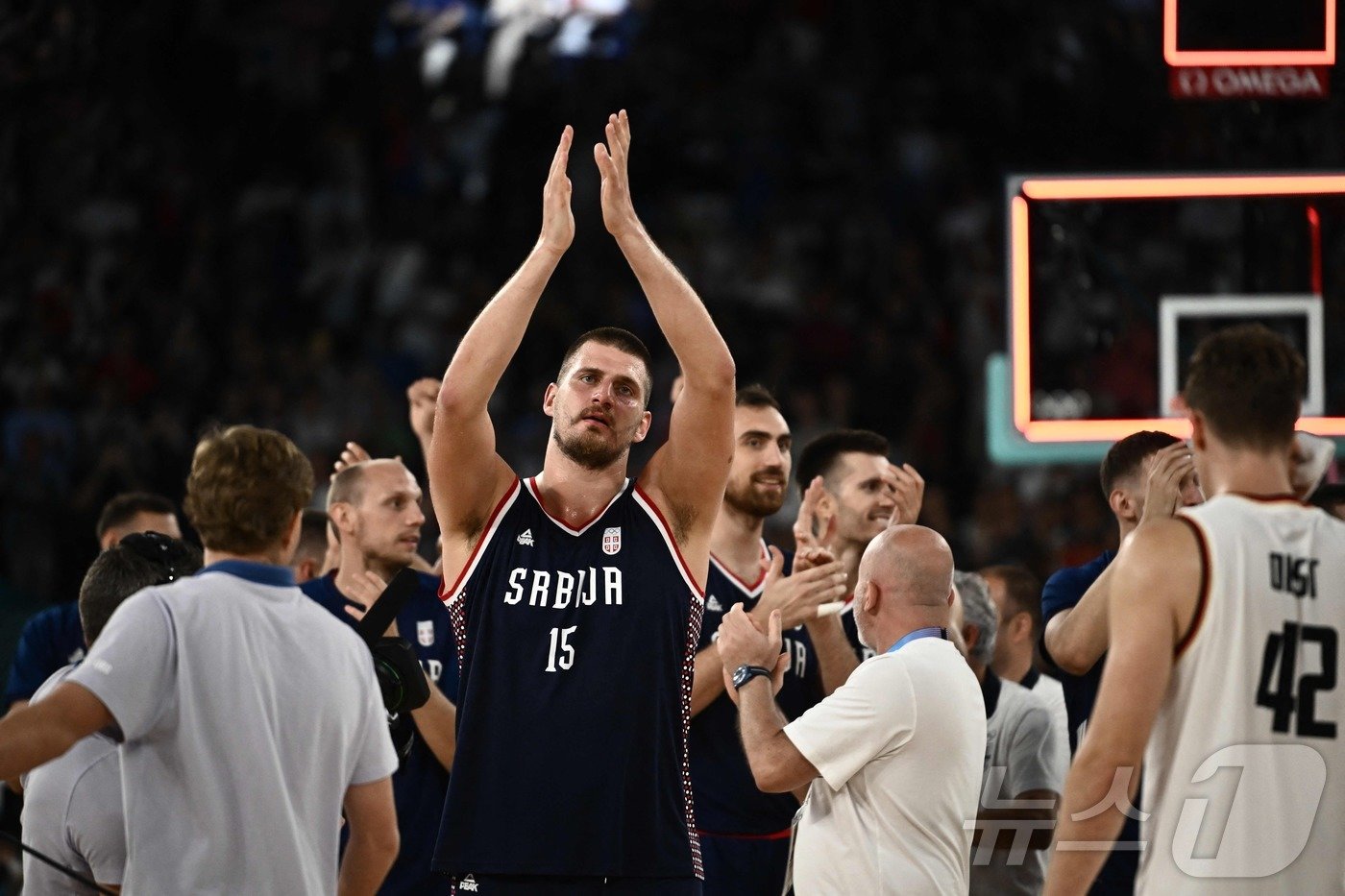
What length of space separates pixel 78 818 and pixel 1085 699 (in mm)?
3218

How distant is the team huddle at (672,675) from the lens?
3646mm

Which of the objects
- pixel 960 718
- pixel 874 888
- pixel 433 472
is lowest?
pixel 874 888

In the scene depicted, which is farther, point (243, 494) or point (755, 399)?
point (755, 399)

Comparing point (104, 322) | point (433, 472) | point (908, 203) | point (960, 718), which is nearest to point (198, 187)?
point (104, 322)

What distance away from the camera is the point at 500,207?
1616 centimetres

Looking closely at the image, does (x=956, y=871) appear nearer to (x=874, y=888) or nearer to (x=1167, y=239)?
(x=874, y=888)

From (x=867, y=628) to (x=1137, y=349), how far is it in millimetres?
3183

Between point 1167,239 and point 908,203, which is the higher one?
point 908,203

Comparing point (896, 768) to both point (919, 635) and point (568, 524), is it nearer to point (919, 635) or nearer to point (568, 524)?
point (919, 635)

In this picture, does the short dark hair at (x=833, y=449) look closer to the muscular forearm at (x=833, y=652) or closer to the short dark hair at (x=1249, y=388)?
the muscular forearm at (x=833, y=652)

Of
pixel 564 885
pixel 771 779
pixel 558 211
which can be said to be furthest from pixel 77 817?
pixel 558 211

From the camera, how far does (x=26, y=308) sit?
1435 cm

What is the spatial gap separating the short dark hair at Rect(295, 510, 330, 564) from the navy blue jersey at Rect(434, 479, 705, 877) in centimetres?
321

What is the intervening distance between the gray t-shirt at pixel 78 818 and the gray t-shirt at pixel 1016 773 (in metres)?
3.44
